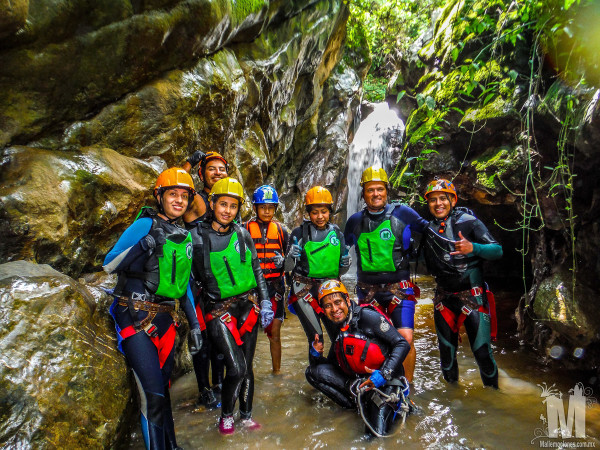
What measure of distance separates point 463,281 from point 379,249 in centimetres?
116

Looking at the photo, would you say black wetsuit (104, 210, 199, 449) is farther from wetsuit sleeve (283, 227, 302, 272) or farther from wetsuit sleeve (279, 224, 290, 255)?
wetsuit sleeve (279, 224, 290, 255)

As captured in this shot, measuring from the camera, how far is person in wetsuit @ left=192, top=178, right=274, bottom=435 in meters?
3.61

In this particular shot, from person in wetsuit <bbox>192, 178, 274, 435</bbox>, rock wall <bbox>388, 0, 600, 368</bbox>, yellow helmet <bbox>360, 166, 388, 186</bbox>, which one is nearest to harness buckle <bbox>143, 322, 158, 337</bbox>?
person in wetsuit <bbox>192, 178, 274, 435</bbox>

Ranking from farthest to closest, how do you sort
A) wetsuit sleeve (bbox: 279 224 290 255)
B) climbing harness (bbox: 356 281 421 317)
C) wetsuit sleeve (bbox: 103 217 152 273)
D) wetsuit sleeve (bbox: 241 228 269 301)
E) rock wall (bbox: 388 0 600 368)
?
1. wetsuit sleeve (bbox: 279 224 290 255)
2. rock wall (bbox: 388 0 600 368)
3. climbing harness (bbox: 356 281 421 317)
4. wetsuit sleeve (bbox: 241 228 269 301)
5. wetsuit sleeve (bbox: 103 217 152 273)

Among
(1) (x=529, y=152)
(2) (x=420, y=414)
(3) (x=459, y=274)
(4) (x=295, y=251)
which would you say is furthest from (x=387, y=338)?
(1) (x=529, y=152)

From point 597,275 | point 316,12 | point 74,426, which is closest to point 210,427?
point 74,426

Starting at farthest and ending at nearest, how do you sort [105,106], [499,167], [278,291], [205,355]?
[499,167] < [278,291] < [105,106] < [205,355]

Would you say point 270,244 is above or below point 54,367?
above

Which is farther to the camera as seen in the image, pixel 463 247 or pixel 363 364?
pixel 463 247

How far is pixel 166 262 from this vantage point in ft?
10.6

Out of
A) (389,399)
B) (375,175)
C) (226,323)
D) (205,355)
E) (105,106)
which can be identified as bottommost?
(389,399)

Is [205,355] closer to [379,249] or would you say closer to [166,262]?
[166,262]

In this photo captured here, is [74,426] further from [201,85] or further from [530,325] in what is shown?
[530,325]

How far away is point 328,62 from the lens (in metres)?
12.6
